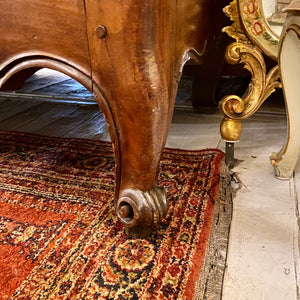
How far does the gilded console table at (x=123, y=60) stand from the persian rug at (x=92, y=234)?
2.6 inches

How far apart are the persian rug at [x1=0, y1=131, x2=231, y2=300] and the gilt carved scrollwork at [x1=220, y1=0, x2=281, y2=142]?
0.12 metres

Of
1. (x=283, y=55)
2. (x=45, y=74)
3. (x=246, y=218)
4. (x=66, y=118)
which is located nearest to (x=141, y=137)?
(x=246, y=218)

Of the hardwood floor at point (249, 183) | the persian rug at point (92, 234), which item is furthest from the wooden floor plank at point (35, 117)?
the persian rug at point (92, 234)

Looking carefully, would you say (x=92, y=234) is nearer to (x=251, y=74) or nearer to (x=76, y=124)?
(x=251, y=74)

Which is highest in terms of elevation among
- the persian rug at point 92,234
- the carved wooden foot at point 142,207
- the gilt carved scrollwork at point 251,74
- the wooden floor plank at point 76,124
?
the gilt carved scrollwork at point 251,74

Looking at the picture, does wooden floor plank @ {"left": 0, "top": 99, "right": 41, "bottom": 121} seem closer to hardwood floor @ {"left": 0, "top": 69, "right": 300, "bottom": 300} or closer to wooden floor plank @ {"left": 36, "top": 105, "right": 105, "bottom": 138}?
hardwood floor @ {"left": 0, "top": 69, "right": 300, "bottom": 300}

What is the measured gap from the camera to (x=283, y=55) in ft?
2.52

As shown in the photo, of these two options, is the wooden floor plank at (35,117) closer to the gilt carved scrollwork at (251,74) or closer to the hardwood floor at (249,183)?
the hardwood floor at (249,183)

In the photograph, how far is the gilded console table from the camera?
47 centimetres

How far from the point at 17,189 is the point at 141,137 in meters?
0.42

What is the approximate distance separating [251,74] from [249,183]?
11.0 inches

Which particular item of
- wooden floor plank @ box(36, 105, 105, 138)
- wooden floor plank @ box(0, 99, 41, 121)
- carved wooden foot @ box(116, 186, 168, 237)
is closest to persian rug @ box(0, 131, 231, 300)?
carved wooden foot @ box(116, 186, 168, 237)

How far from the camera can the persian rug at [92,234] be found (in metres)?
0.52

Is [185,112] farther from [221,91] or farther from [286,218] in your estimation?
[286,218]
